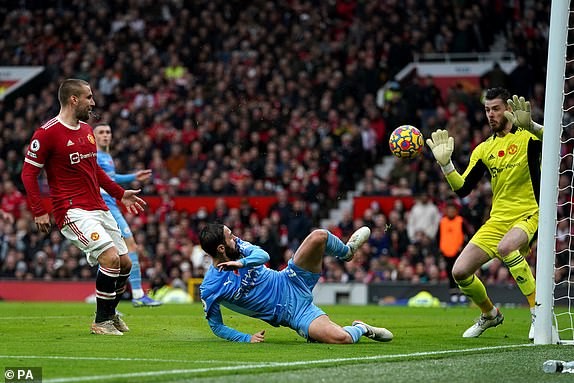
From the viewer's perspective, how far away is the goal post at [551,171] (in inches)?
393

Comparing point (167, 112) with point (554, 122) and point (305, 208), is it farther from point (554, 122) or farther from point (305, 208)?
point (554, 122)

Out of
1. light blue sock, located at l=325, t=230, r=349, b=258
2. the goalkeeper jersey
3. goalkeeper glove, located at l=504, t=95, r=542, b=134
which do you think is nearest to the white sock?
the goalkeeper jersey

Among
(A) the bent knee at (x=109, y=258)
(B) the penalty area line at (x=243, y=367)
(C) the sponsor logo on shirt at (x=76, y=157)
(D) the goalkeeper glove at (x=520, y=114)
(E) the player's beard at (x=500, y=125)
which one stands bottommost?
(B) the penalty area line at (x=243, y=367)

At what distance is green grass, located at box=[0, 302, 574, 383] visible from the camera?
7457mm

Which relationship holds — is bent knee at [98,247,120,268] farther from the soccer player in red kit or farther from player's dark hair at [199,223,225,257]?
player's dark hair at [199,223,225,257]

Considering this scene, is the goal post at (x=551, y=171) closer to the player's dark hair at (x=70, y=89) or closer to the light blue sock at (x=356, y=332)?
the light blue sock at (x=356, y=332)

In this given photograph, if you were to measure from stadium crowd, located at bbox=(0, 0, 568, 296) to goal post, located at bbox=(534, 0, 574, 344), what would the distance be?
433 inches

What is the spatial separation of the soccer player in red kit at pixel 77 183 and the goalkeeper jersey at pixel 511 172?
382 centimetres

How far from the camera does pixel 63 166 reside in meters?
10.8

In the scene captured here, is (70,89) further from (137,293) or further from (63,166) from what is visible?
(137,293)

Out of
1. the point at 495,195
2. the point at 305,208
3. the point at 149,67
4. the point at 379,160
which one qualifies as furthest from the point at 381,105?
the point at 495,195

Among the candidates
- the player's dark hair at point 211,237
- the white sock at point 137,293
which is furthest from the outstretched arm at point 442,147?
the white sock at point 137,293

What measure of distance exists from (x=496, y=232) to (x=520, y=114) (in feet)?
4.84

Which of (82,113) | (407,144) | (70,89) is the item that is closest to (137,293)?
(82,113)
